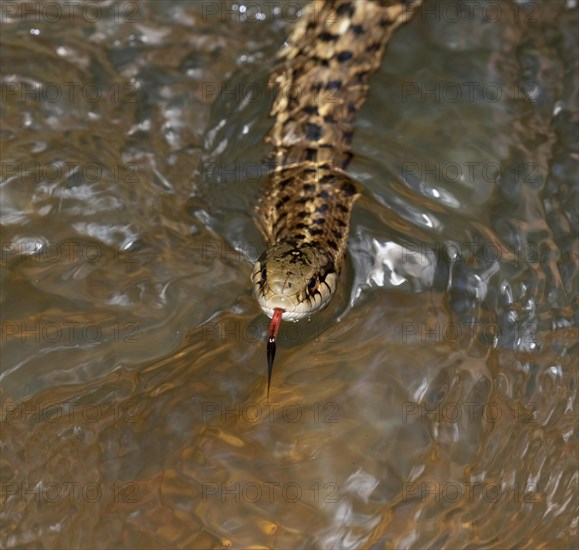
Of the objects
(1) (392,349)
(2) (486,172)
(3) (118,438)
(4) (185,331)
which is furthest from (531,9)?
(3) (118,438)

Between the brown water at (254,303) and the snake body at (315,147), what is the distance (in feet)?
0.34

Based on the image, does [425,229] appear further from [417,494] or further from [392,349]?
[417,494]

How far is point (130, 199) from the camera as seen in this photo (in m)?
4.73

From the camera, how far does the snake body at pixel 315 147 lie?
418 cm

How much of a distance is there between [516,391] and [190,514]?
1.58 metres

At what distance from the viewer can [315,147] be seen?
16.1 ft

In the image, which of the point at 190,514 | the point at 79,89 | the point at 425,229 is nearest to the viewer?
the point at 190,514
